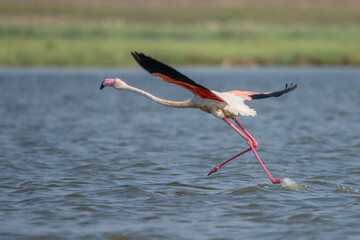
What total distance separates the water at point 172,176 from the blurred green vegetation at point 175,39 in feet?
58.2

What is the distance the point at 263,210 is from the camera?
7402 mm

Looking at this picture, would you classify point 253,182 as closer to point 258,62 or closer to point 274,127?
point 274,127

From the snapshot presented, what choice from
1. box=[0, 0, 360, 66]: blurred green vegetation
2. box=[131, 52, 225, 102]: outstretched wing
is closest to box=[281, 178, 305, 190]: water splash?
box=[131, 52, 225, 102]: outstretched wing

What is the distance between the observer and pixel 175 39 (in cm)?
4772

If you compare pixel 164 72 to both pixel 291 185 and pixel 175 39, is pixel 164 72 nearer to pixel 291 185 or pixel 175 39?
pixel 291 185

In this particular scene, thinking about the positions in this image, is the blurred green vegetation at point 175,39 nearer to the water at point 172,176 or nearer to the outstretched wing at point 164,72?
the water at point 172,176

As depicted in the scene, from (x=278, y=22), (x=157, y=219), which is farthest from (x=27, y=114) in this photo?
(x=278, y=22)

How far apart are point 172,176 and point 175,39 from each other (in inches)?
1530

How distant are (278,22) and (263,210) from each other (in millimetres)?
79172

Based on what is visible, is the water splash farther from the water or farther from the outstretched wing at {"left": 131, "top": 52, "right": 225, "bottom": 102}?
the outstretched wing at {"left": 131, "top": 52, "right": 225, "bottom": 102}

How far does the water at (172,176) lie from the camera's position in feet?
22.5

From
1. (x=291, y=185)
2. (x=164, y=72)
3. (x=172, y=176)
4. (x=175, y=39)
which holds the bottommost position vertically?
(x=291, y=185)

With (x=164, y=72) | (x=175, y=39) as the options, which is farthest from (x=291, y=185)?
(x=175, y=39)

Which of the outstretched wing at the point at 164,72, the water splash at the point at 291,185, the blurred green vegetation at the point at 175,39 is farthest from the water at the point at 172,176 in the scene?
the blurred green vegetation at the point at 175,39
